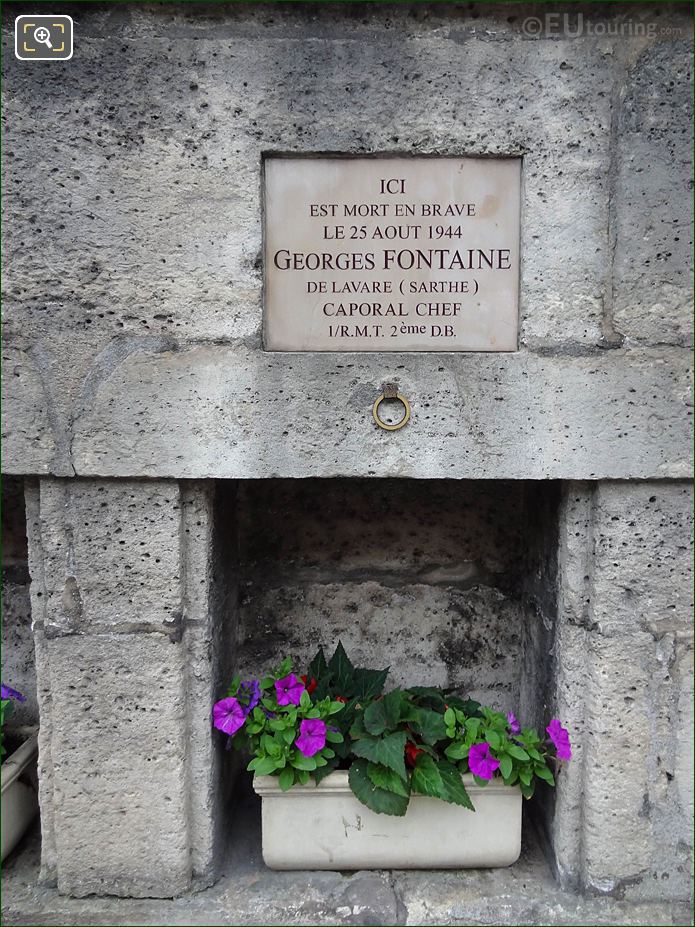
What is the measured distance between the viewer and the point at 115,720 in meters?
1.69

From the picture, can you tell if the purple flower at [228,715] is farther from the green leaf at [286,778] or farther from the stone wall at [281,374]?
the green leaf at [286,778]

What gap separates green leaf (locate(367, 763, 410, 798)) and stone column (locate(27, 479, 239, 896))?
0.44 m

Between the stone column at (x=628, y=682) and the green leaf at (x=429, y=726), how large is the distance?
0.32 meters

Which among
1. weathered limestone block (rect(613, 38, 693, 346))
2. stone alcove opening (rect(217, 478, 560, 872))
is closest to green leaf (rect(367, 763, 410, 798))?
stone alcove opening (rect(217, 478, 560, 872))

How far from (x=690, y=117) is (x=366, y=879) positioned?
6.84ft

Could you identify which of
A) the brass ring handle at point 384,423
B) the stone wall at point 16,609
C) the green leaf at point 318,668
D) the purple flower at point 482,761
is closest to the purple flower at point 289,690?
the green leaf at point 318,668

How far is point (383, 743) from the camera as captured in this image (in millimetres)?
1681

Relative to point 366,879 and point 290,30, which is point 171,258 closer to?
point 290,30

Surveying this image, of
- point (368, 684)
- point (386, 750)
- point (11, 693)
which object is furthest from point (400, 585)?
point (11, 693)

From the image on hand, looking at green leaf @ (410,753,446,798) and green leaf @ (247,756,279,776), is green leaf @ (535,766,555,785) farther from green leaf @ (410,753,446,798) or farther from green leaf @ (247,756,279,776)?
green leaf @ (247,756,279,776)

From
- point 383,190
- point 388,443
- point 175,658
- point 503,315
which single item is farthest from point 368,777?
point 383,190

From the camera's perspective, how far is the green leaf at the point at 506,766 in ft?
5.54

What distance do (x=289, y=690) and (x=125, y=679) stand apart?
1.43 ft

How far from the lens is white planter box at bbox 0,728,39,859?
1.83m
